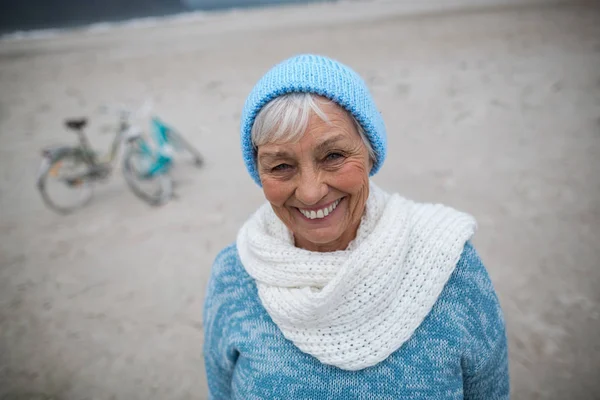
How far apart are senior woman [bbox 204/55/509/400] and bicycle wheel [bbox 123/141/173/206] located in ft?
13.8

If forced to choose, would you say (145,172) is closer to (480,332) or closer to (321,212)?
(321,212)

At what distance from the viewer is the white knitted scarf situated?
1.19 m

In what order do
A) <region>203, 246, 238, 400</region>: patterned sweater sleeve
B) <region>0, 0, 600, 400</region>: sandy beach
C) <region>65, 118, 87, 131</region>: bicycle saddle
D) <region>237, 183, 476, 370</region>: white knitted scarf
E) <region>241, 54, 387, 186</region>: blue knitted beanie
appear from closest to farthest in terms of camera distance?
1. <region>241, 54, 387, 186</region>: blue knitted beanie
2. <region>237, 183, 476, 370</region>: white knitted scarf
3. <region>203, 246, 238, 400</region>: patterned sweater sleeve
4. <region>0, 0, 600, 400</region>: sandy beach
5. <region>65, 118, 87, 131</region>: bicycle saddle

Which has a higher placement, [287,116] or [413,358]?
[287,116]

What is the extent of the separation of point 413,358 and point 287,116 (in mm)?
848

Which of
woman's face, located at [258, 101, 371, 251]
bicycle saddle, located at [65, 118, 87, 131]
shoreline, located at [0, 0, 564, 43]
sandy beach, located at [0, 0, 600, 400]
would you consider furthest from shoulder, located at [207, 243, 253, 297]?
shoreline, located at [0, 0, 564, 43]

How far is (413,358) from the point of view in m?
1.19

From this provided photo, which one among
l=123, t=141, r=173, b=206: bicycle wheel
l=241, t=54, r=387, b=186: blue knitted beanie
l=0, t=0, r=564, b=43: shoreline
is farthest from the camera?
l=0, t=0, r=564, b=43: shoreline

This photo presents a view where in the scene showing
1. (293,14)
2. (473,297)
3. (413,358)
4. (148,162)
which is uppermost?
(293,14)

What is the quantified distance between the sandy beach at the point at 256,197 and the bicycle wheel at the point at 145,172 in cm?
20

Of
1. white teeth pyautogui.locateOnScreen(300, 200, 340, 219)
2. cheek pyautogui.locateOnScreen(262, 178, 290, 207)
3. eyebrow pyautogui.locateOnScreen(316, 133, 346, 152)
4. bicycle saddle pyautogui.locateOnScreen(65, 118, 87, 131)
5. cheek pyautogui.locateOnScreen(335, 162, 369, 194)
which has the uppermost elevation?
bicycle saddle pyautogui.locateOnScreen(65, 118, 87, 131)

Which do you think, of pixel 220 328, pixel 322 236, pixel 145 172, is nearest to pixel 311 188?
pixel 322 236

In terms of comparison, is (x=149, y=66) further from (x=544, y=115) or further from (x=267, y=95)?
(x=267, y=95)

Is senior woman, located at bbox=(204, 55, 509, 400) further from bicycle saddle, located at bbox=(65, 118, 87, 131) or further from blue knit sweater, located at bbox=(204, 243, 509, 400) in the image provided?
bicycle saddle, located at bbox=(65, 118, 87, 131)
